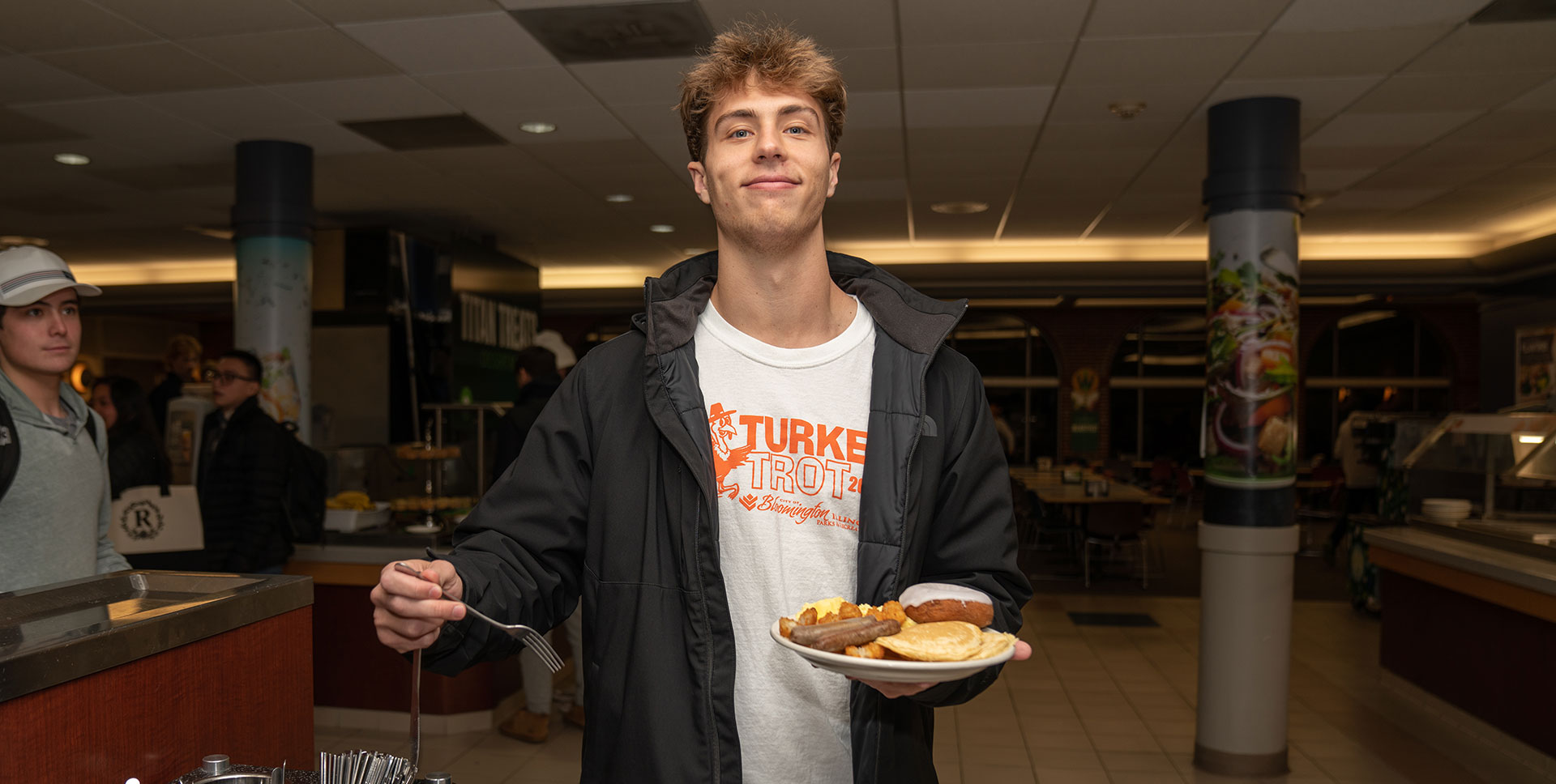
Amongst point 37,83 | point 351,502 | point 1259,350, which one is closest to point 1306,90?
point 1259,350

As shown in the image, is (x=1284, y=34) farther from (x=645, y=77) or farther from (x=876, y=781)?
(x=876, y=781)

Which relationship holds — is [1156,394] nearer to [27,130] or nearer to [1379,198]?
[1379,198]

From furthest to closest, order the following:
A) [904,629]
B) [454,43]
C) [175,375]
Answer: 1. [175,375]
2. [454,43]
3. [904,629]

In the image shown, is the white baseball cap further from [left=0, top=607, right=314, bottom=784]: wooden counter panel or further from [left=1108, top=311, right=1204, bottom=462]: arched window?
[left=1108, top=311, right=1204, bottom=462]: arched window

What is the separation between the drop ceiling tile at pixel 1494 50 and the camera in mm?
3838

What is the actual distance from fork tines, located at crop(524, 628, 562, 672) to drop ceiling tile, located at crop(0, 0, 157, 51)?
3.51 meters

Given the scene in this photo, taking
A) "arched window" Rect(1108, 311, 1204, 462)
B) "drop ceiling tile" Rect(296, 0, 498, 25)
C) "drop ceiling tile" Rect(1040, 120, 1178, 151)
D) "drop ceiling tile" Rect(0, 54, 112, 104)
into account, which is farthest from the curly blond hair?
"arched window" Rect(1108, 311, 1204, 462)

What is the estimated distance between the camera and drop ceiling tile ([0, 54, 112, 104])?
4188mm

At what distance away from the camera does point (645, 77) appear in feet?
14.6

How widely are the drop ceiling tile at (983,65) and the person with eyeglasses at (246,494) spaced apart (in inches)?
119

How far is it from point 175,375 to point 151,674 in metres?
6.13

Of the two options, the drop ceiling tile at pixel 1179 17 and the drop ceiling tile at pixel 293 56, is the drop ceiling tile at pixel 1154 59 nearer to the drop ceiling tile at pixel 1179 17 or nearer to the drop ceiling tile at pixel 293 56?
the drop ceiling tile at pixel 1179 17

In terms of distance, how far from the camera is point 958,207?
777 cm

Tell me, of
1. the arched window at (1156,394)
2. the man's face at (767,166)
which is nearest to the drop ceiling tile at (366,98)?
the man's face at (767,166)
